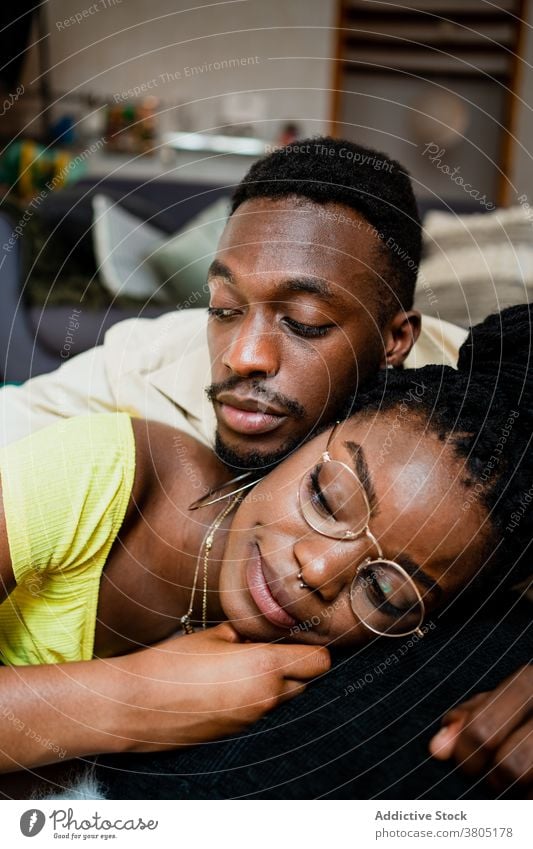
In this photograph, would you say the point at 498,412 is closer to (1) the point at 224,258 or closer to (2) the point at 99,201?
(1) the point at 224,258

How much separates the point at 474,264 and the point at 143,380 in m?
0.55

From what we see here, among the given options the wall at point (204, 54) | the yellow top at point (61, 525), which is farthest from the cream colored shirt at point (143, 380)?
the wall at point (204, 54)

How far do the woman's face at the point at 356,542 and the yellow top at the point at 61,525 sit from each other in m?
0.10

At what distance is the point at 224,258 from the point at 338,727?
0.32m

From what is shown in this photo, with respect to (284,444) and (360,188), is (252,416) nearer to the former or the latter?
(284,444)

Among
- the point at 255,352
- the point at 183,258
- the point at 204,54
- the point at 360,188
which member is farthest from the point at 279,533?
the point at 204,54

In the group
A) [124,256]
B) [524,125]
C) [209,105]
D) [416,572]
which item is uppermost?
[209,105]

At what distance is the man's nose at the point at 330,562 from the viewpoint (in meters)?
0.47

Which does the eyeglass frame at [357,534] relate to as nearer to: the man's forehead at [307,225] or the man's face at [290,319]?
the man's face at [290,319]

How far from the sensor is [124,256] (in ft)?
4.63

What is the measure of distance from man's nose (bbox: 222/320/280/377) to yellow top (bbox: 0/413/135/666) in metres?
0.10

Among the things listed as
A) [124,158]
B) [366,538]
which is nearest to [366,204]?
[366,538]

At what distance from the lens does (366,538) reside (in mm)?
472

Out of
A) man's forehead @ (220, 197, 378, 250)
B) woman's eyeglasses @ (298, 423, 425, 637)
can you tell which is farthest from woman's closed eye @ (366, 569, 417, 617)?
man's forehead @ (220, 197, 378, 250)
